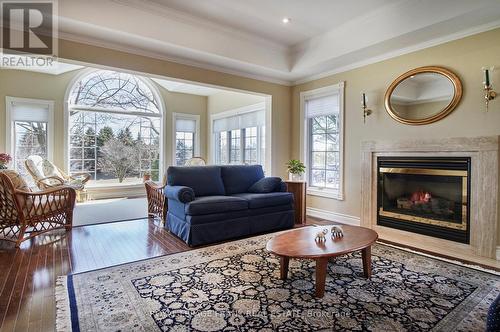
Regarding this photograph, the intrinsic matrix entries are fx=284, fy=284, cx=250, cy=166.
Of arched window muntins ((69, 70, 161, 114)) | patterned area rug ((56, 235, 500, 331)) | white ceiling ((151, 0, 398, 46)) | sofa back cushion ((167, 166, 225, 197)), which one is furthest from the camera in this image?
arched window muntins ((69, 70, 161, 114))

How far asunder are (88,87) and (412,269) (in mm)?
7743

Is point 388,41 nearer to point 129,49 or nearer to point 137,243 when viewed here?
point 129,49

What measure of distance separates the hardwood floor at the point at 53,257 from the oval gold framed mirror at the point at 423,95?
3429 millimetres

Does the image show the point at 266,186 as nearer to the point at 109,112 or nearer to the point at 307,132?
the point at 307,132

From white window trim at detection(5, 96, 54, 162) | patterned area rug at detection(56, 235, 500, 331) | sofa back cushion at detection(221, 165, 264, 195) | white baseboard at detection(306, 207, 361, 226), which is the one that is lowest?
patterned area rug at detection(56, 235, 500, 331)

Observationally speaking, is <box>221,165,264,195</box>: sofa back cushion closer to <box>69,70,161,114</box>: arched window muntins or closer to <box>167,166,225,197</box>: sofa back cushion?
<box>167,166,225,197</box>: sofa back cushion

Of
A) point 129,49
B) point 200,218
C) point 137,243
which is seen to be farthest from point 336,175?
point 129,49

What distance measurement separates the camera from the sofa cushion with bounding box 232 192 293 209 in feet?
13.3

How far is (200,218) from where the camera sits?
3562mm

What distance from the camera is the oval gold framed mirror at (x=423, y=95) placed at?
3471 mm

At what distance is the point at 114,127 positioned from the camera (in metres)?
7.52

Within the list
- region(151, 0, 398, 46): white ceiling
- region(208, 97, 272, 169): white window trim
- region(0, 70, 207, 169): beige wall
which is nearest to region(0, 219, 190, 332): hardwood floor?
region(208, 97, 272, 169): white window trim

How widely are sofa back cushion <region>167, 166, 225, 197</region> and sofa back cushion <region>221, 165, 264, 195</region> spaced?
15 cm

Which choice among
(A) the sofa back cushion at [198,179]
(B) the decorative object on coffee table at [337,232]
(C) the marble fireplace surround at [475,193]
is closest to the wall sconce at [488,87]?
(C) the marble fireplace surround at [475,193]
